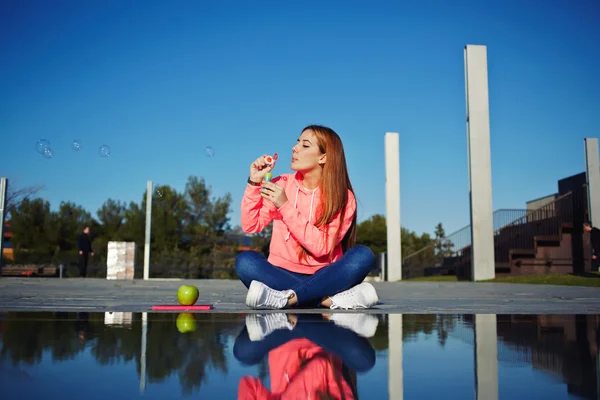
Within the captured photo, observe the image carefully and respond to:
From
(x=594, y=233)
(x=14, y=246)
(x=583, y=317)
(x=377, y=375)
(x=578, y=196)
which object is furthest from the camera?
(x=14, y=246)

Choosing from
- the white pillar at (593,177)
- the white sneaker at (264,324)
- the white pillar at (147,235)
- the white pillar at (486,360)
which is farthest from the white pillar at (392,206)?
the white pillar at (486,360)

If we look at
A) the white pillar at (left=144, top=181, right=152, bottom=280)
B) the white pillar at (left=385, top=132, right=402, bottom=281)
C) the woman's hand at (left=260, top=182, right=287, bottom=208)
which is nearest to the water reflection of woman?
the woman's hand at (left=260, top=182, right=287, bottom=208)

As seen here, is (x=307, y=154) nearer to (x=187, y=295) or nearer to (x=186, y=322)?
(x=187, y=295)

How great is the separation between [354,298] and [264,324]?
1.23 m

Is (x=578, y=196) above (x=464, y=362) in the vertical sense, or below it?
above

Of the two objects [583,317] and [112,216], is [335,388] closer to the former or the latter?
[583,317]

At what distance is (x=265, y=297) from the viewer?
3648 millimetres

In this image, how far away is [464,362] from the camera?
1739 mm

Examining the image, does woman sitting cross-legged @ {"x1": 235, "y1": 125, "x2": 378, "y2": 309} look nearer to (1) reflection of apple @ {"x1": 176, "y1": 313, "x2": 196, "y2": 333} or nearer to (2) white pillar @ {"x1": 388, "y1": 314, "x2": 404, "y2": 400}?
(1) reflection of apple @ {"x1": 176, "y1": 313, "x2": 196, "y2": 333}

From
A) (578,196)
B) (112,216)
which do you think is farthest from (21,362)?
(112,216)

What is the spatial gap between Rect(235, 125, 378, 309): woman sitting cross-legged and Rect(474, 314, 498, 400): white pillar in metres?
1.04

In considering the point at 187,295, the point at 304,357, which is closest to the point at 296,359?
the point at 304,357

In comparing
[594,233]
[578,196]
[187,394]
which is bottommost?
[187,394]

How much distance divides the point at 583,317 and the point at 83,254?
15706mm
